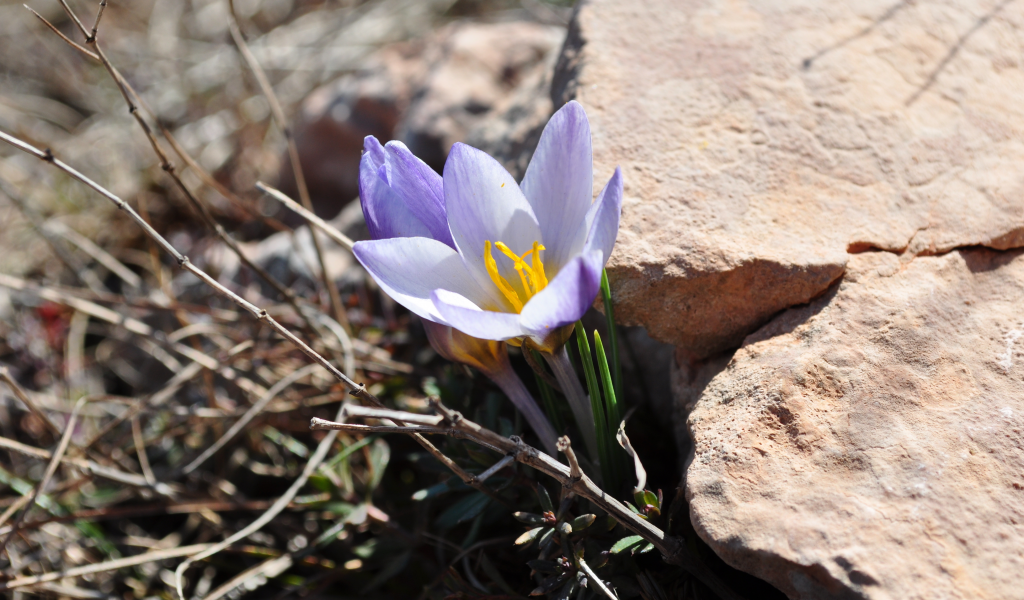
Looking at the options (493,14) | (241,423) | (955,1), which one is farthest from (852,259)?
(493,14)

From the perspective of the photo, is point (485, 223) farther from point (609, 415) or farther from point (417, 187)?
point (609, 415)

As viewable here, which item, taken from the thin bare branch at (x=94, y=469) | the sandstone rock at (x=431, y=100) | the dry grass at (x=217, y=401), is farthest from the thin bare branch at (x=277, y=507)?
the sandstone rock at (x=431, y=100)

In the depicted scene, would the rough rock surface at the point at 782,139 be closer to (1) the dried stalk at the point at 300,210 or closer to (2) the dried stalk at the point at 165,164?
(1) the dried stalk at the point at 300,210

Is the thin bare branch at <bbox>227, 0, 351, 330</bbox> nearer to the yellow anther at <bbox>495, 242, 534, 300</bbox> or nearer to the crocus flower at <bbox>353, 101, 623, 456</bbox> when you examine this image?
the crocus flower at <bbox>353, 101, 623, 456</bbox>

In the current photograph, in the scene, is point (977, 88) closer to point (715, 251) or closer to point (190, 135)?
point (715, 251)

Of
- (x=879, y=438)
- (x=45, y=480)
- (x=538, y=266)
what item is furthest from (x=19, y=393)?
(x=879, y=438)
